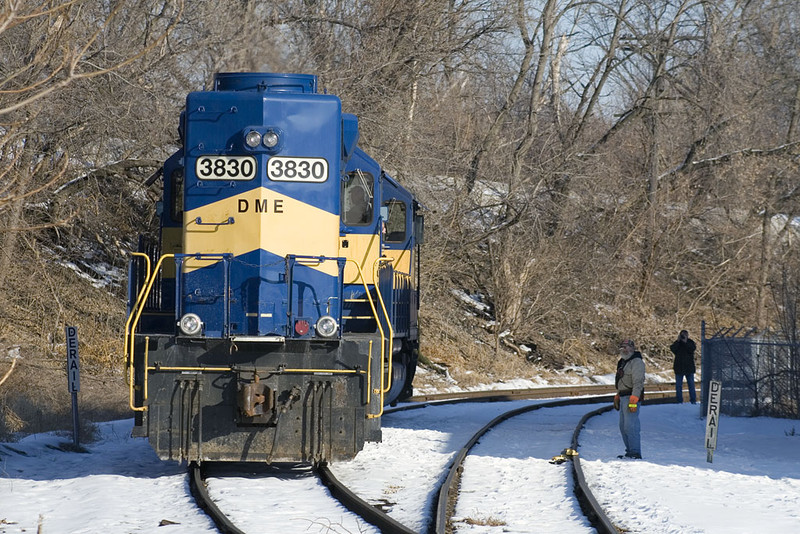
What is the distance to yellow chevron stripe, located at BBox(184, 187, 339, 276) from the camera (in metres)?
9.90

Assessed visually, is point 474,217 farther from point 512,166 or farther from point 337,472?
point 337,472

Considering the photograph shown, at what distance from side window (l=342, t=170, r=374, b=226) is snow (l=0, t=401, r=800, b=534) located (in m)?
2.82

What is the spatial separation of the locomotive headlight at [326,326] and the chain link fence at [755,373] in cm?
934

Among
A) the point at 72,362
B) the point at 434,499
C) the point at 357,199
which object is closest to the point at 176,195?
the point at 357,199

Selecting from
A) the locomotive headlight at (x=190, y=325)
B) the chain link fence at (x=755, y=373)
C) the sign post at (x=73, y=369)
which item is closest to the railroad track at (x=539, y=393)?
the chain link fence at (x=755, y=373)

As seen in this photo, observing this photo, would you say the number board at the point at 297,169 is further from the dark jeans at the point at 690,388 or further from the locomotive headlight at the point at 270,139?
the dark jeans at the point at 690,388

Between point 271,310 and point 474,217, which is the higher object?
point 474,217

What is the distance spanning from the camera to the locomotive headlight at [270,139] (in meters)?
9.89

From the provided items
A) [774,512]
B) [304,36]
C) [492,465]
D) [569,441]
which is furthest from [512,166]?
[774,512]

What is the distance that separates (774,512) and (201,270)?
603 centimetres

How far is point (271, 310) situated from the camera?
387 inches

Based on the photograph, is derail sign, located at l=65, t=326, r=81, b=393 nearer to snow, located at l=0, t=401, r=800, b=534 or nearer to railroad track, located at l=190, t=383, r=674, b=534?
snow, located at l=0, t=401, r=800, b=534

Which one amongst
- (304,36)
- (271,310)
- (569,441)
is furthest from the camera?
(304,36)

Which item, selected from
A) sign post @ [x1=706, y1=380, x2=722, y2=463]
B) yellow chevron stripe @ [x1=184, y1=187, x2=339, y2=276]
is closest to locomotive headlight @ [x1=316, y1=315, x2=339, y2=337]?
yellow chevron stripe @ [x1=184, y1=187, x2=339, y2=276]
